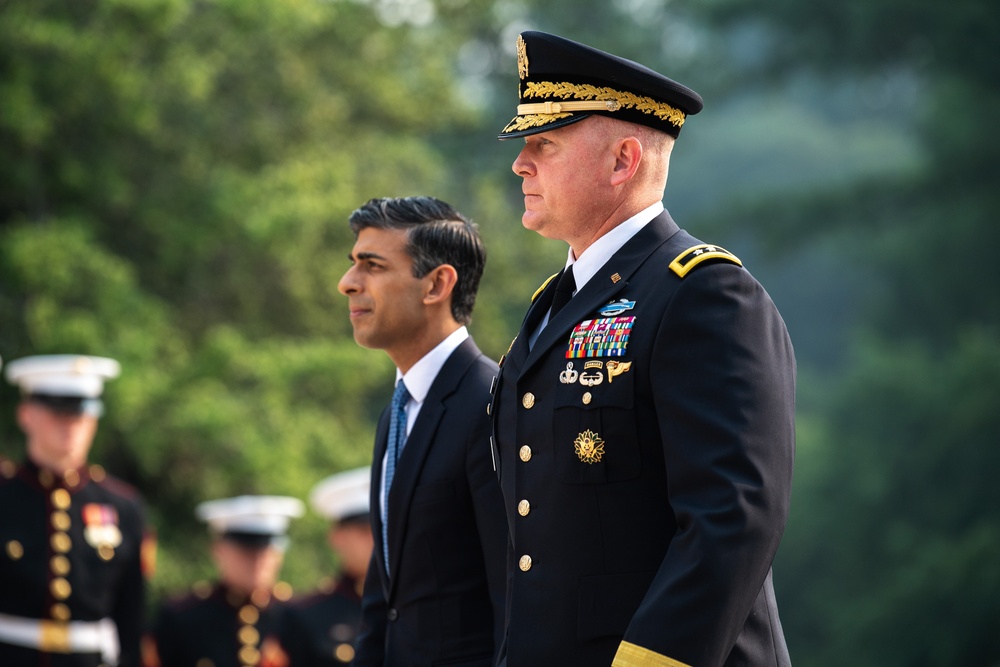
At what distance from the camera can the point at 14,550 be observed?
6.68 meters

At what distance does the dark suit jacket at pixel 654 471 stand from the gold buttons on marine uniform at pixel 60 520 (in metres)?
4.41

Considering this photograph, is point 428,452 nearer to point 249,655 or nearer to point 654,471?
point 654,471

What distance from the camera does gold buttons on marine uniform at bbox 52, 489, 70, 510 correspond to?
687cm

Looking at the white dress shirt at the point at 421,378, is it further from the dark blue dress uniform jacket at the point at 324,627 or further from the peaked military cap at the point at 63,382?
the dark blue dress uniform jacket at the point at 324,627

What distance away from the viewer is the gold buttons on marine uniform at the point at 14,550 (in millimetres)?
6656

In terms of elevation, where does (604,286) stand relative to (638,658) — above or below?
above

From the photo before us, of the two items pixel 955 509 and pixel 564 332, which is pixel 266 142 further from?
pixel 564 332

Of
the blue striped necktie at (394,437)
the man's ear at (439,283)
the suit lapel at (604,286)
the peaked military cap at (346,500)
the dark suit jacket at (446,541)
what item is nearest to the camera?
the suit lapel at (604,286)

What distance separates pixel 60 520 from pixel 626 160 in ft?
15.6

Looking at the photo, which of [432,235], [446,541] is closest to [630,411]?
[446,541]

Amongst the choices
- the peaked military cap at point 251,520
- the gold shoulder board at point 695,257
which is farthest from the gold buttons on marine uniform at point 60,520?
the gold shoulder board at point 695,257

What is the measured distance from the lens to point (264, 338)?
14070 millimetres

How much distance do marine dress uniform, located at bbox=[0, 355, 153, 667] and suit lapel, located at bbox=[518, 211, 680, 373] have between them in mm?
4410

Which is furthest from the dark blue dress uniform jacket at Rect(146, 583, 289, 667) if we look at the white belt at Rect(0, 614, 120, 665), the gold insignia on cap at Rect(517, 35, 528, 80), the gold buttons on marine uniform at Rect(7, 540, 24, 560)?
the gold insignia on cap at Rect(517, 35, 528, 80)
